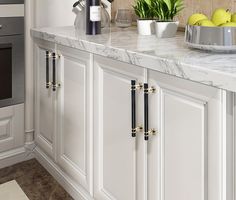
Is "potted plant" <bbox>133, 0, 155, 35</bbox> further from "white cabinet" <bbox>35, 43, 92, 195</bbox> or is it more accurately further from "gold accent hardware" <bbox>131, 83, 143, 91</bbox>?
"gold accent hardware" <bbox>131, 83, 143, 91</bbox>

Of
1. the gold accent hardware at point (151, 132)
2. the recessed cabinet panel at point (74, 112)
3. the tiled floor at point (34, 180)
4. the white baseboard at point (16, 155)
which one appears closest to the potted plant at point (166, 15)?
the recessed cabinet panel at point (74, 112)

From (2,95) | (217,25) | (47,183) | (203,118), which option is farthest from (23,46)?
(203,118)

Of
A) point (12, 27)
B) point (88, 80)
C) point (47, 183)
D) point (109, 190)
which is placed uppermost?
point (12, 27)

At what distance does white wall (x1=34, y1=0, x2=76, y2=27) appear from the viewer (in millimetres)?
2434

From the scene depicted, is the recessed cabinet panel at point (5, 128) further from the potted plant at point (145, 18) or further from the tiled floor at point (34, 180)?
the potted plant at point (145, 18)

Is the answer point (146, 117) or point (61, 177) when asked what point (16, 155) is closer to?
point (61, 177)

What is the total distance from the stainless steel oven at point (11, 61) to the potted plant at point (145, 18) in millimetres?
757

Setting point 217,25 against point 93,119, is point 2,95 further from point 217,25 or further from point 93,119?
point 217,25

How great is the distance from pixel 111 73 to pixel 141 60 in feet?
0.88

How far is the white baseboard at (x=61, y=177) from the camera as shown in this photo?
2.00 m

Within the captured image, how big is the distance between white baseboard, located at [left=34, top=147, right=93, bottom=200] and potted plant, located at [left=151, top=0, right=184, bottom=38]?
911mm

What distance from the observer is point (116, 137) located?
164 centimetres

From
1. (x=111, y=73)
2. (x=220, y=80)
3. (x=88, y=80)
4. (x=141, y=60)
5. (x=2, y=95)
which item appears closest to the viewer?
(x=220, y=80)

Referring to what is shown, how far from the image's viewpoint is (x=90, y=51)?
174 centimetres
